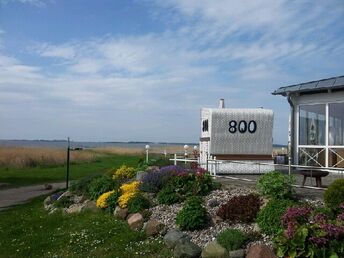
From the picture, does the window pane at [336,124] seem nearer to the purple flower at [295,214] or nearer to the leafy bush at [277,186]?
the leafy bush at [277,186]

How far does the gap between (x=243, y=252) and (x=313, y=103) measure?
36.9 ft

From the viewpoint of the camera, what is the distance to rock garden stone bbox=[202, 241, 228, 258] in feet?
27.2

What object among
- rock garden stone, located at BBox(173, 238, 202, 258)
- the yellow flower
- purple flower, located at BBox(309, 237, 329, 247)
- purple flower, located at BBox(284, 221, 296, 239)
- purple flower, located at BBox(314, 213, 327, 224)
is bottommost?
rock garden stone, located at BBox(173, 238, 202, 258)

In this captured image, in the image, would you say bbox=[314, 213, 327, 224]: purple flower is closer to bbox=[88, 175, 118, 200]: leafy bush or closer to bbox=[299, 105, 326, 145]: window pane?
bbox=[88, 175, 118, 200]: leafy bush

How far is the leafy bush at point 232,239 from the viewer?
27.7 ft

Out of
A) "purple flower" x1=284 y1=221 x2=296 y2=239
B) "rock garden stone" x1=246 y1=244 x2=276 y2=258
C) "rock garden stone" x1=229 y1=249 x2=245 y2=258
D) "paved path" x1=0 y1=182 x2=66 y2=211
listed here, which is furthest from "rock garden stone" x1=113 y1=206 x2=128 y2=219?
"paved path" x1=0 y1=182 x2=66 y2=211

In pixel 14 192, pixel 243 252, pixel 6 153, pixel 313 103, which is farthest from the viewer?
pixel 6 153

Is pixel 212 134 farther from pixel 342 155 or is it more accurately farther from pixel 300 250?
pixel 300 250

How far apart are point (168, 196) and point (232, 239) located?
3.60 metres

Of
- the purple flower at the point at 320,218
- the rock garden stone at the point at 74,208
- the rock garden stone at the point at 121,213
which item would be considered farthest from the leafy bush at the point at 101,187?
the purple flower at the point at 320,218

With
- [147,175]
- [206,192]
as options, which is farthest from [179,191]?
[147,175]

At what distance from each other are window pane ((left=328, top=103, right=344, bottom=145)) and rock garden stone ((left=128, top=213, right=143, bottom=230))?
921 centimetres

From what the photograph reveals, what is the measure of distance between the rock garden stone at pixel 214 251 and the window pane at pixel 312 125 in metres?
10.5

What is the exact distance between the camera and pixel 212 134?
19.2 meters
